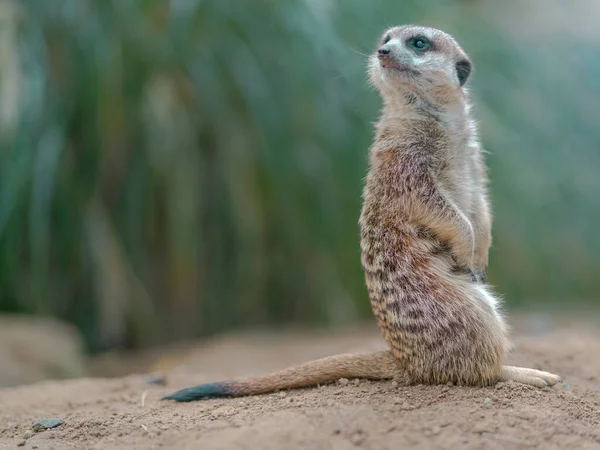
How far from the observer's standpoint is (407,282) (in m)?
1.74

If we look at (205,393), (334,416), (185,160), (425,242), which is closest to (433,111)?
(425,242)

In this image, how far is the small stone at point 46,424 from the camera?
1.78 m

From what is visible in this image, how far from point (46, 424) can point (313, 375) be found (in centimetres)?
73

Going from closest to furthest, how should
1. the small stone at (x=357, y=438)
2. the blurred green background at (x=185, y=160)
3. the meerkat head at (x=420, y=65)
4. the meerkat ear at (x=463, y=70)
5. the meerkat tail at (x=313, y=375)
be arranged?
the small stone at (x=357, y=438) → the meerkat tail at (x=313, y=375) → the meerkat head at (x=420, y=65) → the meerkat ear at (x=463, y=70) → the blurred green background at (x=185, y=160)

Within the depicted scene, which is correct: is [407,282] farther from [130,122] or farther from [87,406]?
[130,122]

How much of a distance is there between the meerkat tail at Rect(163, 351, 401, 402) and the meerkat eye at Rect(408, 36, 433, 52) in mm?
904

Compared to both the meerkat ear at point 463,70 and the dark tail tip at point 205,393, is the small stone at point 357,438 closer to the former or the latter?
the dark tail tip at point 205,393

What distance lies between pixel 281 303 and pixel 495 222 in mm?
1521

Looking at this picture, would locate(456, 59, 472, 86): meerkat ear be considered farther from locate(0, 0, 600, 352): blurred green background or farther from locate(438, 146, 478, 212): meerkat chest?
locate(0, 0, 600, 352): blurred green background

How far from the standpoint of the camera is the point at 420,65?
1.96m

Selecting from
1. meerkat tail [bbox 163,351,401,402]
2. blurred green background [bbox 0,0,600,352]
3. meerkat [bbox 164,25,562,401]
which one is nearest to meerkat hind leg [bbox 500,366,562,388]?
meerkat [bbox 164,25,562,401]

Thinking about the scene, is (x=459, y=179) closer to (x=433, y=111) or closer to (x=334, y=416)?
(x=433, y=111)

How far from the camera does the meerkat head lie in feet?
6.40

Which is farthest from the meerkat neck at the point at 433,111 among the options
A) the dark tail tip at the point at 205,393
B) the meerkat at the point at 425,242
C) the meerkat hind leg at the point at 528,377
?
the dark tail tip at the point at 205,393
